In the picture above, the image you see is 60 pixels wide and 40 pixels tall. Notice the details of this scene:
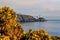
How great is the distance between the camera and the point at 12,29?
80.1 feet

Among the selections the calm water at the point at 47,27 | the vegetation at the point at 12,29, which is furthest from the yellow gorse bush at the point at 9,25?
the calm water at the point at 47,27

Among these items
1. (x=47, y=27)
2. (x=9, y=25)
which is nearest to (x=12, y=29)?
(x=9, y=25)

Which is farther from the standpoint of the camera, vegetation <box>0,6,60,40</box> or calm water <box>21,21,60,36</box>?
calm water <box>21,21,60,36</box>

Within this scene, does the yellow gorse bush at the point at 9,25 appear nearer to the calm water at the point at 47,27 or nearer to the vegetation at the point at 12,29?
the vegetation at the point at 12,29

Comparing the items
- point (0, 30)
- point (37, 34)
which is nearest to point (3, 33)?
point (0, 30)

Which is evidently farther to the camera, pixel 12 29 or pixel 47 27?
pixel 47 27

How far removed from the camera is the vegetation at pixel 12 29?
79.0 ft

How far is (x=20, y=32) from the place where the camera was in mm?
25312

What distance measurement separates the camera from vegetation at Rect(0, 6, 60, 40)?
24094 mm

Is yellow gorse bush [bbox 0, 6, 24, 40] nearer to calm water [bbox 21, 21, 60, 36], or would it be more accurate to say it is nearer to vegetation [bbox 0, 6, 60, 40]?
vegetation [bbox 0, 6, 60, 40]

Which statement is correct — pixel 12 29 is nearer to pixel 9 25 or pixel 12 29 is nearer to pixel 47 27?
pixel 9 25

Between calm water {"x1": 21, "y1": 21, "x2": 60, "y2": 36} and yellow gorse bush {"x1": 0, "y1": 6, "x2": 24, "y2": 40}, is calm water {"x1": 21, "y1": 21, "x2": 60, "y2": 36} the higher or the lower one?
the lower one

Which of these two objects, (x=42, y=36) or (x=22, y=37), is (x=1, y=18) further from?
(x=42, y=36)

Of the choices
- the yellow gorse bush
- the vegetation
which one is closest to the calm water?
the vegetation
